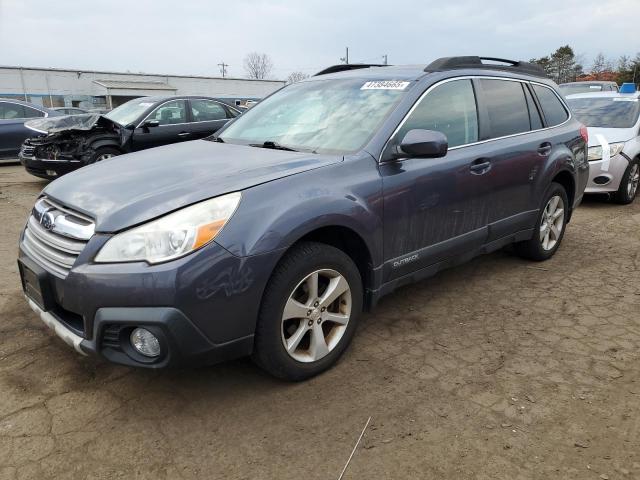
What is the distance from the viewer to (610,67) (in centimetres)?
5516

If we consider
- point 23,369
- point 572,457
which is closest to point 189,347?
point 23,369

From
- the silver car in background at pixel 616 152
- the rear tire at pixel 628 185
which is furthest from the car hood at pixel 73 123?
the rear tire at pixel 628 185

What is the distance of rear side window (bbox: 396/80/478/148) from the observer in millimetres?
3207

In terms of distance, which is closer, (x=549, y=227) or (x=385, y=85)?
(x=385, y=85)

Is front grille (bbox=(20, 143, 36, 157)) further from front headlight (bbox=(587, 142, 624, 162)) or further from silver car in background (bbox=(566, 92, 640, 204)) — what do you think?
front headlight (bbox=(587, 142, 624, 162))

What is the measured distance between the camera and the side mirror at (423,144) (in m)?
2.84

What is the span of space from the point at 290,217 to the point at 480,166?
1741mm

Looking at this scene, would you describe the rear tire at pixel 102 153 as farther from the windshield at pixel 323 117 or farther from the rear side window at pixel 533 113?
the rear side window at pixel 533 113

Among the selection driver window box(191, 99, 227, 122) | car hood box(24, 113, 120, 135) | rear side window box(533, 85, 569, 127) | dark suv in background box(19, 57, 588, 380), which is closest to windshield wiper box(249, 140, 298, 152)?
dark suv in background box(19, 57, 588, 380)

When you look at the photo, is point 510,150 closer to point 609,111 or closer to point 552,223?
point 552,223

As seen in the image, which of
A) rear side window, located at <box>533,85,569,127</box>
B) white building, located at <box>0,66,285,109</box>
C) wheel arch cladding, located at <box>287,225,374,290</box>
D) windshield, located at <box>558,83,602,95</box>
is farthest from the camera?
white building, located at <box>0,66,285,109</box>

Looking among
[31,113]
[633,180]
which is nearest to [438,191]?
[633,180]

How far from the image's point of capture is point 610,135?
732 cm

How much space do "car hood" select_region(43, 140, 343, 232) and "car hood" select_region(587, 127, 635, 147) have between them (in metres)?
5.97
